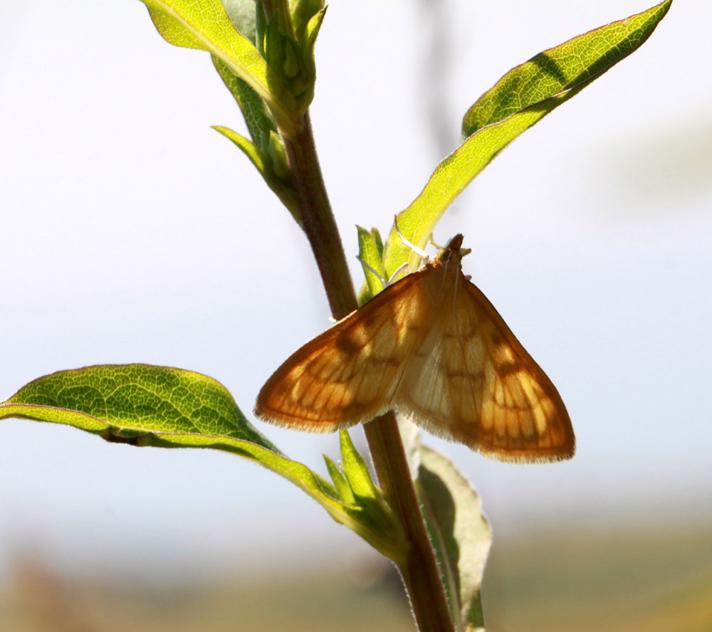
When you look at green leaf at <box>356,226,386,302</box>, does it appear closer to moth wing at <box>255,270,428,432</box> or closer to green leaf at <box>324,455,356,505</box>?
moth wing at <box>255,270,428,432</box>

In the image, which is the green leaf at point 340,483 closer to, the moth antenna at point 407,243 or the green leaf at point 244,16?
the moth antenna at point 407,243

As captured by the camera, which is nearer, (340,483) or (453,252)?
(340,483)

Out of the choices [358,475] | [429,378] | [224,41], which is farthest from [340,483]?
[224,41]

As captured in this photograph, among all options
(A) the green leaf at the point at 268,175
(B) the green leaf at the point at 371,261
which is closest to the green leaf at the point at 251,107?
(A) the green leaf at the point at 268,175

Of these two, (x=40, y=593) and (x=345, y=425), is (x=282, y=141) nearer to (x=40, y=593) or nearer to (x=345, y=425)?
(x=345, y=425)

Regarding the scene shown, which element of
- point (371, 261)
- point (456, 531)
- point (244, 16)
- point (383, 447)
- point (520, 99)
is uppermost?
point (244, 16)

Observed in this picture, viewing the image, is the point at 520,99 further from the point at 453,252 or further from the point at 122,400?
the point at 122,400
